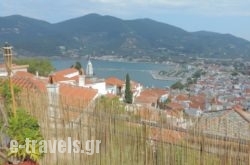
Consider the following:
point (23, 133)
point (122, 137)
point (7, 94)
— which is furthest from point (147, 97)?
point (23, 133)

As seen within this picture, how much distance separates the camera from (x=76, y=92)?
732cm

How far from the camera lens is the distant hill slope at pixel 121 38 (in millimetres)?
67438

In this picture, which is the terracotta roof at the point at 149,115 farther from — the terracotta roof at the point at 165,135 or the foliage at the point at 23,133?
the foliage at the point at 23,133

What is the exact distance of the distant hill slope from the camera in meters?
67.4

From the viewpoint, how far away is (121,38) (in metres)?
78.1

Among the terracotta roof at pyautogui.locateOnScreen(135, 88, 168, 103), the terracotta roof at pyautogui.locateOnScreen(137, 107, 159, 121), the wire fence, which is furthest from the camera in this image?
the terracotta roof at pyautogui.locateOnScreen(135, 88, 168, 103)

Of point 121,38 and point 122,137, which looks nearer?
point 122,137

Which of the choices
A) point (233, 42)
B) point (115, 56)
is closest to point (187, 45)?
point (233, 42)

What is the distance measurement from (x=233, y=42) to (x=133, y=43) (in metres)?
26.5

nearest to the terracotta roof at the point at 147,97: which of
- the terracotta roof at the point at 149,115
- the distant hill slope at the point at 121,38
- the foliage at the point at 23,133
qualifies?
the terracotta roof at the point at 149,115

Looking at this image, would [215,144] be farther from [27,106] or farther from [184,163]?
[27,106]

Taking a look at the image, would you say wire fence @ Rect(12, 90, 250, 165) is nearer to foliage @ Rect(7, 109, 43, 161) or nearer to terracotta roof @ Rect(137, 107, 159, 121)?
terracotta roof @ Rect(137, 107, 159, 121)

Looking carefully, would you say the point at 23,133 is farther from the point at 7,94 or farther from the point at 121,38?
the point at 121,38

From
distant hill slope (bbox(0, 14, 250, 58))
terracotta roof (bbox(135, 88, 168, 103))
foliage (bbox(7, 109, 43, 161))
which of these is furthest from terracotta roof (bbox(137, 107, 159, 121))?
distant hill slope (bbox(0, 14, 250, 58))
